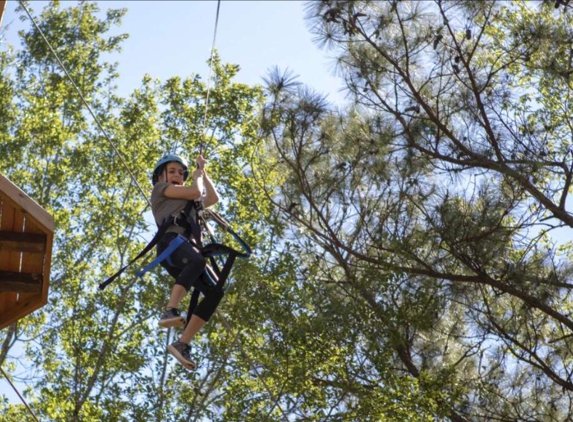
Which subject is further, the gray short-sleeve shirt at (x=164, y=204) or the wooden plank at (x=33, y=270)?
the gray short-sleeve shirt at (x=164, y=204)

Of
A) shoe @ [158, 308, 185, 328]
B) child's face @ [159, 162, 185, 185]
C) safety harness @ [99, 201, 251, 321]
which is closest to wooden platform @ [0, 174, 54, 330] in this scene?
safety harness @ [99, 201, 251, 321]

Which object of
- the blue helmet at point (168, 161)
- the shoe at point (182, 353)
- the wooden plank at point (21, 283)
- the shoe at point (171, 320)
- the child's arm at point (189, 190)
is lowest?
the shoe at point (182, 353)

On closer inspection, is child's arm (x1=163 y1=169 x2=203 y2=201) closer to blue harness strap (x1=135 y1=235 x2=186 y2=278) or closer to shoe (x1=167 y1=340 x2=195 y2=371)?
blue harness strap (x1=135 y1=235 x2=186 y2=278)

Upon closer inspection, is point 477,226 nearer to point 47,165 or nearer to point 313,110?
point 313,110

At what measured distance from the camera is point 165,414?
12164mm

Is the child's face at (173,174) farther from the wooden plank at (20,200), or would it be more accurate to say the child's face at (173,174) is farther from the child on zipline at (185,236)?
the wooden plank at (20,200)

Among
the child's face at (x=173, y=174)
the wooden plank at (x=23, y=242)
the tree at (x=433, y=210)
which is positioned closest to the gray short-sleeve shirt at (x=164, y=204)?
the child's face at (x=173, y=174)

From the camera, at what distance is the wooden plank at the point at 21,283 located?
6.58 metres

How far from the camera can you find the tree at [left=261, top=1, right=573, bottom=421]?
11352 millimetres

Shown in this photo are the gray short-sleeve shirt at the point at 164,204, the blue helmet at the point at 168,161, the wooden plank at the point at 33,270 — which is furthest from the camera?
the blue helmet at the point at 168,161

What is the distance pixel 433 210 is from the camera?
1184 centimetres

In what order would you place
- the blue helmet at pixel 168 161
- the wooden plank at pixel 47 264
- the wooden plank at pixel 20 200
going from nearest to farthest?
the wooden plank at pixel 20 200, the wooden plank at pixel 47 264, the blue helmet at pixel 168 161

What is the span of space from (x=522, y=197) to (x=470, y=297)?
1.12m

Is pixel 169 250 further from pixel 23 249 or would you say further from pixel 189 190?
pixel 23 249
